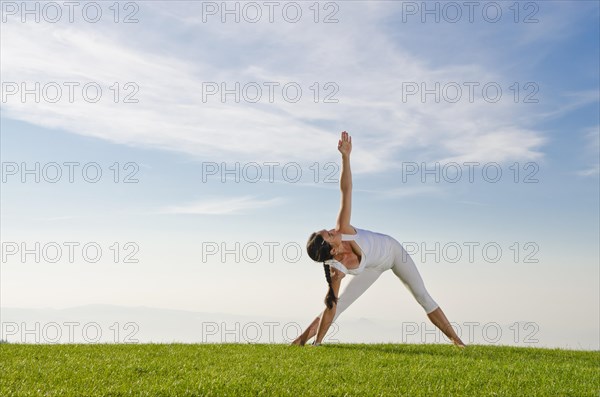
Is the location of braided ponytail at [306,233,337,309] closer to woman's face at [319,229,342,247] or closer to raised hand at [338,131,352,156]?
woman's face at [319,229,342,247]

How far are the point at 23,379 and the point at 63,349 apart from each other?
256cm

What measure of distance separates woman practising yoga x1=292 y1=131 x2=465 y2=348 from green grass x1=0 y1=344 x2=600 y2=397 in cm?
65

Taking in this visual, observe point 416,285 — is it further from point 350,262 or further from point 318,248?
point 318,248

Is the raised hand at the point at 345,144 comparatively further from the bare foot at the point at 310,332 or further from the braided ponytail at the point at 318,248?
the bare foot at the point at 310,332

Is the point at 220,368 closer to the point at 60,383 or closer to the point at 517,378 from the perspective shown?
the point at 60,383

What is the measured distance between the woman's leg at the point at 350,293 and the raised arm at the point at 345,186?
4.24 ft

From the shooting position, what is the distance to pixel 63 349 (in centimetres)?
1102

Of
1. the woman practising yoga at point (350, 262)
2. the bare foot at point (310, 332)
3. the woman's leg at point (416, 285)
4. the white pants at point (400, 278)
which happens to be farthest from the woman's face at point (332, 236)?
the bare foot at point (310, 332)

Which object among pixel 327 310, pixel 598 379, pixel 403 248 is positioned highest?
pixel 403 248

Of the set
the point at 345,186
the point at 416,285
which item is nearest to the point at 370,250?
Result: the point at 416,285

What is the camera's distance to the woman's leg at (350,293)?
12125 millimetres

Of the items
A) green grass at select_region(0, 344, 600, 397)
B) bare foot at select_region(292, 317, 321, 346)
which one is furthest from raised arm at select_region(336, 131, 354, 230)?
green grass at select_region(0, 344, 600, 397)

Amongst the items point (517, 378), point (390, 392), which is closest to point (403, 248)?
point (517, 378)

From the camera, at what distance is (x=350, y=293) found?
1217 centimetres
